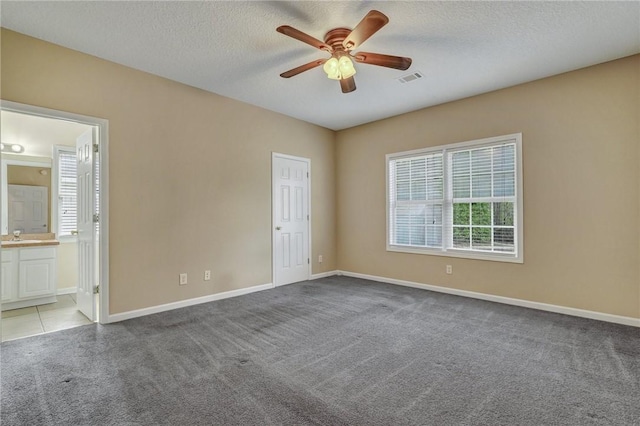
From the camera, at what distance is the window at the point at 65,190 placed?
466cm

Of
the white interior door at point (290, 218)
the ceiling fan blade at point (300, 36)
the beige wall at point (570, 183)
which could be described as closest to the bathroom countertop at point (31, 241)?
the white interior door at point (290, 218)

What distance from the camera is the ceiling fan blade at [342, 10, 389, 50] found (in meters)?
2.00

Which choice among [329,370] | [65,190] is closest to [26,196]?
[65,190]

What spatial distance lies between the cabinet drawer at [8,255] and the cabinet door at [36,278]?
11cm

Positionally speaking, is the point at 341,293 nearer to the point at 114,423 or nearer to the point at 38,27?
the point at 114,423

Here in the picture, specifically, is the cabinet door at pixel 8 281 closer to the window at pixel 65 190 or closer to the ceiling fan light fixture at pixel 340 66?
the window at pixel 65 190

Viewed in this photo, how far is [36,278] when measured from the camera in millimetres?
3998

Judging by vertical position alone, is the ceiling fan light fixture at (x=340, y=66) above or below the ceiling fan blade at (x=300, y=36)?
below

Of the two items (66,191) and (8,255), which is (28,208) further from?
(8,255)

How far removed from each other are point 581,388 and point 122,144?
4577 millimetres

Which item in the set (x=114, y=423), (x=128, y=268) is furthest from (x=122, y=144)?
(x=114, y=423)

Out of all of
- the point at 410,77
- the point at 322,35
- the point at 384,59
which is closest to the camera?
the point at 384,59

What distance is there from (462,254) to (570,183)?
1494mm

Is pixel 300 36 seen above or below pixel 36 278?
above
